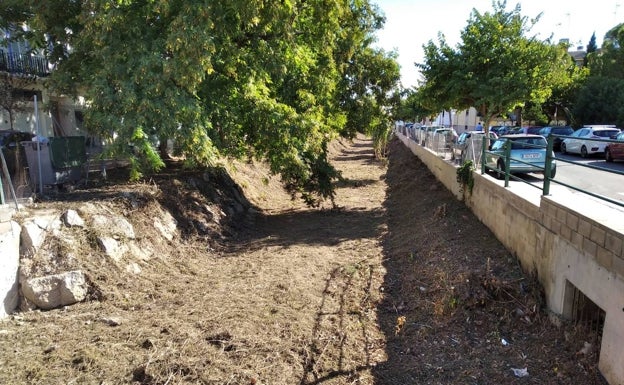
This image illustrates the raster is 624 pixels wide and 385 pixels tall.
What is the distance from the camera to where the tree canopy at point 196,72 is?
24.2ft

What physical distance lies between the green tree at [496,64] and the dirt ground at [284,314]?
7.76 meters

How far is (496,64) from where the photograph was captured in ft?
52.1

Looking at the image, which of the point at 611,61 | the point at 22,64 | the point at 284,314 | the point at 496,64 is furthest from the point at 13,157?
the point at 611,61

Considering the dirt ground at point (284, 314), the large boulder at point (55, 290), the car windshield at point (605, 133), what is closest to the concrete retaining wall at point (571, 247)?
the dirt ground at point (284, 314)

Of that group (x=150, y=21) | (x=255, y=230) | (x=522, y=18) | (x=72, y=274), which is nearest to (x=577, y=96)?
(x=522, y=18)

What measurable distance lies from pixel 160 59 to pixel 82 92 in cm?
381

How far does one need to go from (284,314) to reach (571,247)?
3540mm

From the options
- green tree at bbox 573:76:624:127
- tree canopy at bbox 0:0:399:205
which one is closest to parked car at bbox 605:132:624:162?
tree canopy at bbox 0:0:399:205

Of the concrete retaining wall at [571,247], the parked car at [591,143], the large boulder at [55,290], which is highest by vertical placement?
the parked car at [591,143]

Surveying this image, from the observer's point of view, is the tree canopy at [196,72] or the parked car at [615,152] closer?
the tree canopy at [196,72]

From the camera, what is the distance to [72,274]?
5.94 m

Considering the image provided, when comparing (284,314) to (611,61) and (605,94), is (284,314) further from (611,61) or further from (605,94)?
(611,61)

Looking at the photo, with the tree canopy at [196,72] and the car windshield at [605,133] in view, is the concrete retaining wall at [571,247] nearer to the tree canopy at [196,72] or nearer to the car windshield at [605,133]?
the tree canopy at [196,72]

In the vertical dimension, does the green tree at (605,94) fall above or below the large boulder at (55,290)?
above
